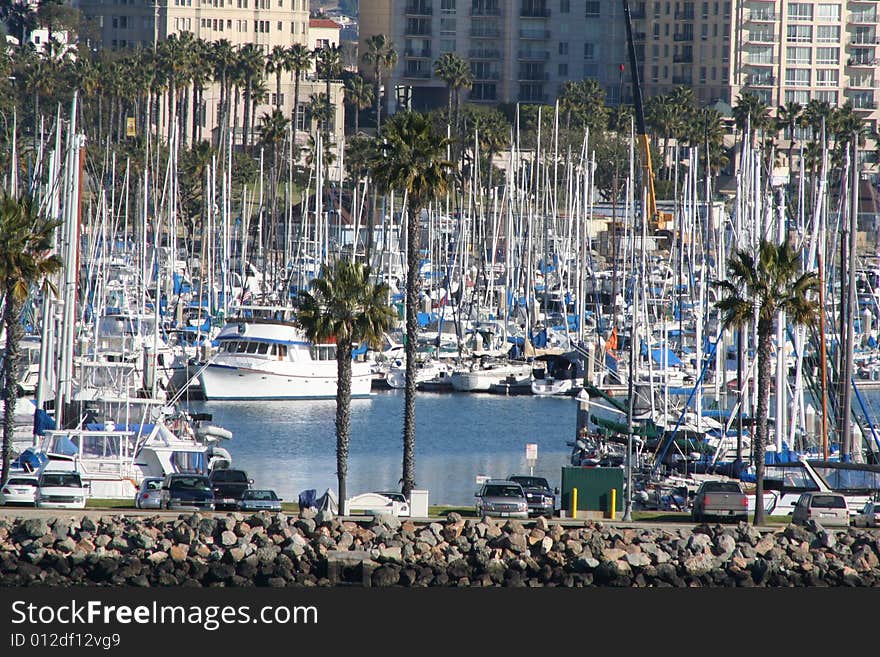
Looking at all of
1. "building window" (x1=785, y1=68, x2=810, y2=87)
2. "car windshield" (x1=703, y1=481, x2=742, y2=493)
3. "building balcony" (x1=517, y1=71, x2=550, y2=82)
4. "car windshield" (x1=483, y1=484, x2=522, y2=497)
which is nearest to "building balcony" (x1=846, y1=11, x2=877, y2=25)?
"building window" (x1=785, y1=68, x2=810, y2=87)

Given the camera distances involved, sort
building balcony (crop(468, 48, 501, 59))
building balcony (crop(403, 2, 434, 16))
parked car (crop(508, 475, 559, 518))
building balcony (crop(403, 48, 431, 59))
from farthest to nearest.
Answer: building balcony (crop(403, 2, 434, 16)) < building balcony (crop(468, 48, 501, 59)) < building balcony (crop(403, 48, 431, 59)) < parked car (crop(508, 475, 559, 518))

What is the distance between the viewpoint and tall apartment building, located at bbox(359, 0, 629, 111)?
18450cm

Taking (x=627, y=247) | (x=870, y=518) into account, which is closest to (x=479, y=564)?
(x=870, y=518)

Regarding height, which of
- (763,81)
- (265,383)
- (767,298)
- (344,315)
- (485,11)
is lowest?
(265,383)

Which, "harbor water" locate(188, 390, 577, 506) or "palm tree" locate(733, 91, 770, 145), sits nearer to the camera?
"harbor water" locate(188, 390, 577, 506)

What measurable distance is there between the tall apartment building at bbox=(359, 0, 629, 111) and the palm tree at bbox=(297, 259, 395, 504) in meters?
134

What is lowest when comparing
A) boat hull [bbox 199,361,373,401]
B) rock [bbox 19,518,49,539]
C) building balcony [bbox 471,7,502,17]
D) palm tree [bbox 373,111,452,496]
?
rock [bbox 19,518,49,539]

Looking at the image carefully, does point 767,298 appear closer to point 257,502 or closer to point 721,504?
point 721,504

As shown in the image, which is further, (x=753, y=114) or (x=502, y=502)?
(x=753, y=114)

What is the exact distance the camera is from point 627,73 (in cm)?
18562

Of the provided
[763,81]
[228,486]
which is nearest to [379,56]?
[763,81]

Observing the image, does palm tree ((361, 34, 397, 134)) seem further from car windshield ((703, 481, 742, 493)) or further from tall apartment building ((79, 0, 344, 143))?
car windshield ((703, 481, 742, 493))

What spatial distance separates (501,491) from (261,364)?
36228 millimetres

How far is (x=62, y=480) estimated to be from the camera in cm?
4728
